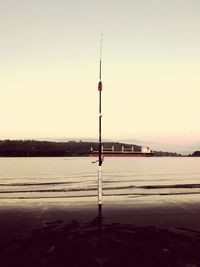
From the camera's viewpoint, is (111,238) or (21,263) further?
(111,238)

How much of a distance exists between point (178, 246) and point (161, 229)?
7.87 feet

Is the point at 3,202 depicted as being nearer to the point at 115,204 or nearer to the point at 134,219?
the point at 115,204

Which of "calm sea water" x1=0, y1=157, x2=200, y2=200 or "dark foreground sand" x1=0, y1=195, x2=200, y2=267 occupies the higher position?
"dark foreground sand" x1=0, y1=195, x2=200, y2=267

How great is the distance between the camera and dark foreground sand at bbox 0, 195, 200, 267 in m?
8.43

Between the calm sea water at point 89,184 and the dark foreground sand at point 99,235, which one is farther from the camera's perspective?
the calm sea water at point 89,184

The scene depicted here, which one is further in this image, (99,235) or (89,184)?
(89,184)

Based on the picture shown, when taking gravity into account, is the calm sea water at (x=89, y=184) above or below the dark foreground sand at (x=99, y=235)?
below

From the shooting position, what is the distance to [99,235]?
1088cm

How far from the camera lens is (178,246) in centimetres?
963

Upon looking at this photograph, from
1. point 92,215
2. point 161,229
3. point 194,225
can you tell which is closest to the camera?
point 161,229

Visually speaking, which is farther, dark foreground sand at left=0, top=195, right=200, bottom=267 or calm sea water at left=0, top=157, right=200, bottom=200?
calm sea water at left=0, top=157, right=200, bottom=200

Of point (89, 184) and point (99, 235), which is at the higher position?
point (99, 235)

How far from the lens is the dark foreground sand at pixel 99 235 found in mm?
Answer: 8428

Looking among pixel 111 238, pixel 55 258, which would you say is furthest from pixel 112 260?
pixel 111 238
